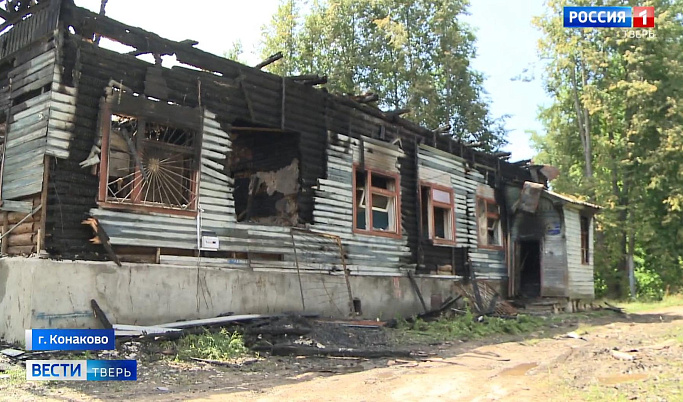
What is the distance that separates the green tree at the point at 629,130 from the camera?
89.0 ft

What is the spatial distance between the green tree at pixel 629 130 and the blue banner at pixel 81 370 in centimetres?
2459

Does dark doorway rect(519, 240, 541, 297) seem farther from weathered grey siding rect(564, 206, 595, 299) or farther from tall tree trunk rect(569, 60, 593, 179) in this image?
tall tree trunk rect(569, 60, 593, 179)

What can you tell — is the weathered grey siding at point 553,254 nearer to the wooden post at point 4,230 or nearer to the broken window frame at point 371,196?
the broken window frame at point 371,196

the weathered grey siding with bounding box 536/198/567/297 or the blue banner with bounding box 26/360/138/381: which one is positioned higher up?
the weathered grey siding with bounding box 536/198/567/297

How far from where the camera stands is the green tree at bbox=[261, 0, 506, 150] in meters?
32.3

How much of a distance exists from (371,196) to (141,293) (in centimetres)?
668

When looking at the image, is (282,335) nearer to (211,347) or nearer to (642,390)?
(211,347)

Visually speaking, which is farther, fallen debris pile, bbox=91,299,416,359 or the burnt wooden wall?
the burnt wooden wall

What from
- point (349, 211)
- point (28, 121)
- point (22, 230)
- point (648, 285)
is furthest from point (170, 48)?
point (648, 285)

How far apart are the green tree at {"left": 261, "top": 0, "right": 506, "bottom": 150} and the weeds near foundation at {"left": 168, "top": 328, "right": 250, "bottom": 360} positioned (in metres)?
23.1

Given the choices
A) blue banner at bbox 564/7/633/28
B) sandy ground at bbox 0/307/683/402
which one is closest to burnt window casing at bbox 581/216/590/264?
blue banner at bbox 564/7/633/28

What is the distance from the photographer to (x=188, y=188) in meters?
11.6

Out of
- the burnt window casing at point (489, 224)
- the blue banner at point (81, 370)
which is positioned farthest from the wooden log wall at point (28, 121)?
the burnt window casing at point (489, 224)

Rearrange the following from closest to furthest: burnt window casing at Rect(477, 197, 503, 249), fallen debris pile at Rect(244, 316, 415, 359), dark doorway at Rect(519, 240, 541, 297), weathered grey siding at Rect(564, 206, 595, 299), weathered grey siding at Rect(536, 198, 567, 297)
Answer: fallen debris pile at Rect(244, 316, 415, 359) < burnt window casing at Rect(477, 197, 503, 249) < weathered grey siding at Rect(536, 198, 567, 297) < weathered grey siding at Rect(564, 206, 595, 299) < dark doorway at Rect(519, 240, 541, 297)
